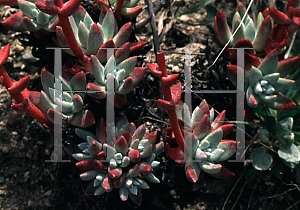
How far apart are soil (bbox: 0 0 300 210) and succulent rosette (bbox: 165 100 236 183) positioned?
0.48 feet

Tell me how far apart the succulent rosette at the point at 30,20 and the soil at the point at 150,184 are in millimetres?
133

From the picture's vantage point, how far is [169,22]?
203 cm

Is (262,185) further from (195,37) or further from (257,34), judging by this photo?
(195,37)

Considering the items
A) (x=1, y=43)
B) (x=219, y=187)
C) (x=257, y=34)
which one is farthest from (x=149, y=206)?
(x=1, y=43)

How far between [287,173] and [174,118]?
0.90 metres

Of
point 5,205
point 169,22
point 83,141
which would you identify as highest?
point 169,22

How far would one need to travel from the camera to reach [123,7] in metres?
1.62

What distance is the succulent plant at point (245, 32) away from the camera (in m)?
1.64

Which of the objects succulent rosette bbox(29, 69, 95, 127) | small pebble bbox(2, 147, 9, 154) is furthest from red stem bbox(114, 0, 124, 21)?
small pebble bbox(2, 147, 9, 154)

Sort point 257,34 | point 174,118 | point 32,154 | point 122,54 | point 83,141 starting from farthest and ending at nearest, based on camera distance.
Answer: point 32,154, point 257,34, point 83,141, point 122,54, point 174,118

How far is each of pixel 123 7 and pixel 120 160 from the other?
32.2 inches

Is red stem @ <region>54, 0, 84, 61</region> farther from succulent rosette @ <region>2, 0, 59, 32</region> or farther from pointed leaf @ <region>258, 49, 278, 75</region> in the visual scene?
pointed leaf @ <region>258, 49, 278, 75</region>

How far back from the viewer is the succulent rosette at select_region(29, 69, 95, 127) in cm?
141

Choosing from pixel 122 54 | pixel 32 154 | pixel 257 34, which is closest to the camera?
pixel 122 54
